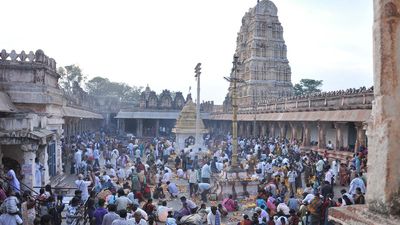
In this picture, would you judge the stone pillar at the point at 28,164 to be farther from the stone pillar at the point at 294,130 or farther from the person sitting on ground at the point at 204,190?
the stone pillar at the point at 294,130

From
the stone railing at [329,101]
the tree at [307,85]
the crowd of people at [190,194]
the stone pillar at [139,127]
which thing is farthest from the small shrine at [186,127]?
the tree at [307,85]

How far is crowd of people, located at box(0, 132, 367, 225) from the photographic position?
8789 millimetres

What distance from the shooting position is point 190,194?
15.4 m

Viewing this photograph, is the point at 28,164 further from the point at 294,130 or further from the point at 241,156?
the point at 294,130

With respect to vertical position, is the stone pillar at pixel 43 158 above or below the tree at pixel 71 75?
below

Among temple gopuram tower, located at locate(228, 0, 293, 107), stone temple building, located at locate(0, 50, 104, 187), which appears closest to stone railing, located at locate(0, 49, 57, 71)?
stone temple building, located at locate(0, 50, 104, 187)

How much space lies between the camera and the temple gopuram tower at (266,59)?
5028 centimetres

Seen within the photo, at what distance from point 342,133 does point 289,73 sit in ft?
97.8

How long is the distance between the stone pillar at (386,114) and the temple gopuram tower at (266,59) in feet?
156

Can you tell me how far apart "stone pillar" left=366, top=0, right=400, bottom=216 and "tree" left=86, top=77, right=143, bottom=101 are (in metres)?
83.7

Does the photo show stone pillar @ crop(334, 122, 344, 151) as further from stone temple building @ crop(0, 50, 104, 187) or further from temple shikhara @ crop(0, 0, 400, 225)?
stone temple building @ crop(0, 50, 104, 187)

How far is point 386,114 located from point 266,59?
4907 centimetres

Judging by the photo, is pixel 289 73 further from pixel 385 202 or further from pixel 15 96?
pixel 385 202

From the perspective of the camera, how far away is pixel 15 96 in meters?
14.9
